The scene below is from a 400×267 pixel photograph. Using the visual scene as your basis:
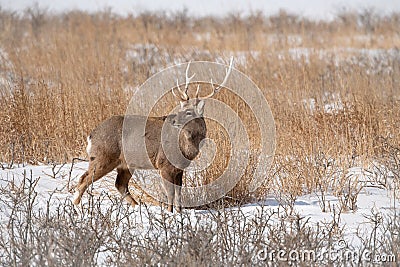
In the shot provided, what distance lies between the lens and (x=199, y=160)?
6125mm

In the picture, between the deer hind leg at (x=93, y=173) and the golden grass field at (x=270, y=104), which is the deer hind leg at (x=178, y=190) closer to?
the golden grass field at (x=270, y=104)

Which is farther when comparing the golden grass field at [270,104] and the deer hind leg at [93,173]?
the golden grass field at [270,104]

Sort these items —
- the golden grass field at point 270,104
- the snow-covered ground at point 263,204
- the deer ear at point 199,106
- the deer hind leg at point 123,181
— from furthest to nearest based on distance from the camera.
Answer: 1. the golden grass field at point 270,104
2. the deer hind leg at point 123,181
3. the deer ear at point 199,106
4. the snow-covered ground at point 263,204

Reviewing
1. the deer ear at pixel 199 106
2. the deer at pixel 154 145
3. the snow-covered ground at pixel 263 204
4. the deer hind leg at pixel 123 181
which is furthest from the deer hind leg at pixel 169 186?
the deer ear at pixel 199 106

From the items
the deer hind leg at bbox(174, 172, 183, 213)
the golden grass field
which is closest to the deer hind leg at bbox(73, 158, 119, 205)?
the deer hind leg at bbox(174, 172, 183, 213)

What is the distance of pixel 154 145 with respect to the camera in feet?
18.9

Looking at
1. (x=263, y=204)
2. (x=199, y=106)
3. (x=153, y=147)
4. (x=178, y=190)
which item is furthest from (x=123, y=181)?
(x=263, y=204)

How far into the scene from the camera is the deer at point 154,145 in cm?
559

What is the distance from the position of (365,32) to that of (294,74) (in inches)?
330

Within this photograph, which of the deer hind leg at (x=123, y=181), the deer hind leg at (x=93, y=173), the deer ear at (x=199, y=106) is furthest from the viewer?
the deer hind leg at (x=123, y=181)

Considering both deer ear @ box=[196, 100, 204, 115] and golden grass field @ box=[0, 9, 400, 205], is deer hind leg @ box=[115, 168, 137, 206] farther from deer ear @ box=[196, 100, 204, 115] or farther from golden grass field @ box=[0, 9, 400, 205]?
deer ear @ box=[196, 100, 204, 115]

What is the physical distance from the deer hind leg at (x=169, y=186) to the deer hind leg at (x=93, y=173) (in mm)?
425

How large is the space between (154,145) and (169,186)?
389mm

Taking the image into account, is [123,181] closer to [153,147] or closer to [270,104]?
[153,147]
